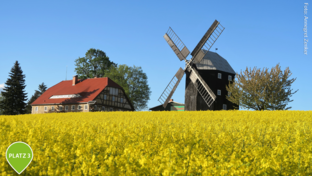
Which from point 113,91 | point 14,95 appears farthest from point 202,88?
point 14,95

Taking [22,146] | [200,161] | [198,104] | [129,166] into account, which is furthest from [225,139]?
[198,104]

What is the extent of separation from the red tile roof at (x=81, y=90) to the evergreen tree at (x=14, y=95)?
2.83 metres

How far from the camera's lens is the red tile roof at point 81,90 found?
45.3 meters

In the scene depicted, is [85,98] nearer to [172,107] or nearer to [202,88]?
[172,107]

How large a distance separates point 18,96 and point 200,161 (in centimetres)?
5016

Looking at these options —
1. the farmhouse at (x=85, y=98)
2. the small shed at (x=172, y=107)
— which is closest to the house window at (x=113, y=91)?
the farmhouse at (x=85, y=98)

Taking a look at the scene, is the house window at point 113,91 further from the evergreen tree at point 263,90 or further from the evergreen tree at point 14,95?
the evergreen tree at point 263,90

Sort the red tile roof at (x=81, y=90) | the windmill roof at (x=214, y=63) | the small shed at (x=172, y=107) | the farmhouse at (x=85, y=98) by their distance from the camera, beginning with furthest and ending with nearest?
the small shed at (x=172, y=107)
the red tile roof at (x=81, y=90)
the farmhouse at (x=85, y=98)
the windmill roof at (x=214, y=63)

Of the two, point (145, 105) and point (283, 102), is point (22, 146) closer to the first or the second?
point (283, 102)

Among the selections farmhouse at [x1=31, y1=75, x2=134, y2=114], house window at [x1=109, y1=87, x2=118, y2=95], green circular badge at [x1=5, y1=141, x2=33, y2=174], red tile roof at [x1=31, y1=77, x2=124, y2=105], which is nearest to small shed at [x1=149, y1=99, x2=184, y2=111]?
farmhouse at [x1=31, y1=75, x2=134, y2=114]

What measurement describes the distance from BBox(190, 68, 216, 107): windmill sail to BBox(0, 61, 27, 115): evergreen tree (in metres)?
33.5

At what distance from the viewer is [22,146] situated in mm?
6020

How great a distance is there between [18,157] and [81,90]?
142 ft

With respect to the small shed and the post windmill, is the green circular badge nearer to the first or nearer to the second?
the post windmill
